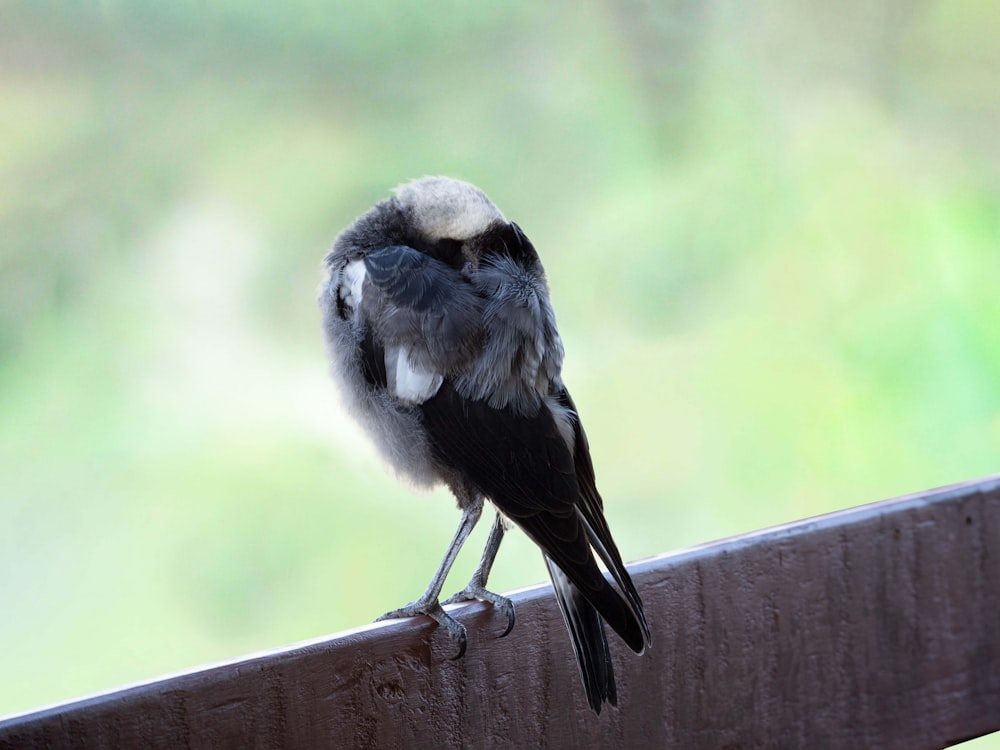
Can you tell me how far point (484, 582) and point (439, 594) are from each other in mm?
87

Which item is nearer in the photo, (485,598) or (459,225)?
(485,598)

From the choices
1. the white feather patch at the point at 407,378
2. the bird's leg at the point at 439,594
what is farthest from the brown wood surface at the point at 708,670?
the white feather patch at the point at 407,378

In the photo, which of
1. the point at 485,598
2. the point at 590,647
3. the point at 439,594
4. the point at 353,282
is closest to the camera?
the point at 590,647

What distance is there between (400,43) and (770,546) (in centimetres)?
165

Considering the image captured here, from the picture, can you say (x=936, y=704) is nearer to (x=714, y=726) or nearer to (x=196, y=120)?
(x=714, y=726)

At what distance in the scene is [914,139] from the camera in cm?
264

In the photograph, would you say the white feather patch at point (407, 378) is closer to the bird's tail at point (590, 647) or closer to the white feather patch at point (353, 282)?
the white feather patch at point (353, 282)

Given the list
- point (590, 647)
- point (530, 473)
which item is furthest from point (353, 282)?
point (590, 647)

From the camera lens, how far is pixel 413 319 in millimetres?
1254

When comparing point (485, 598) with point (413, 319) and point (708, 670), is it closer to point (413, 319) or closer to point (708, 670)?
point (708, 670)

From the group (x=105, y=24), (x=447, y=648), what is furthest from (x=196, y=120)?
(x=447, y=648)

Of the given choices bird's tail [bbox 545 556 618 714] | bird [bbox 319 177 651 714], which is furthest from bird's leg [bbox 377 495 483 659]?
bird's tail [bbox 545 556 618 714]

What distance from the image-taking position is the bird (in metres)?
1.14

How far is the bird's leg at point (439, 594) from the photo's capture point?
0.94 metres
